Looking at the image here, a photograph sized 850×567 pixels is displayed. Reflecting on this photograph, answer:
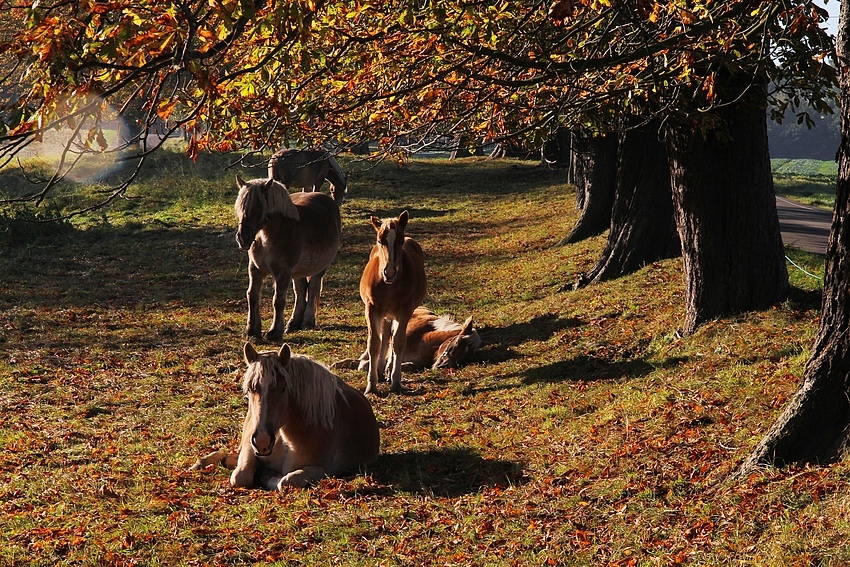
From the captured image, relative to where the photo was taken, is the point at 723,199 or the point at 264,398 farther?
the point at 723,199

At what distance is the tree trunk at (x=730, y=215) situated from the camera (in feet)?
35.4

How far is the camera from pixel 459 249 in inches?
941

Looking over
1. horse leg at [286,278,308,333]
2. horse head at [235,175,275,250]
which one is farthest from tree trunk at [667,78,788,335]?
horse leg at [286,278,308,333]

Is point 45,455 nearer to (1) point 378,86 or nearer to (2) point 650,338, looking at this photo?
(1) point 378,86

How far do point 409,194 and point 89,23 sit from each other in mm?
29416

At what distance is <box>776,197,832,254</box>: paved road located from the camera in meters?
18.7

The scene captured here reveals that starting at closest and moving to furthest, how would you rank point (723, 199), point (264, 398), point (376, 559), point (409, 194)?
point (376, 559)
point (264, 398)
point (723, 199)
point (409, 194)

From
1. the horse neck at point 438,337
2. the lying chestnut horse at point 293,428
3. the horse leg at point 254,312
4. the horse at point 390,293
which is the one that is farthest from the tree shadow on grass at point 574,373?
the horse leg at point 254,312

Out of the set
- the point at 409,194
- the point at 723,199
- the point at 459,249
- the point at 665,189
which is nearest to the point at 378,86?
the point at 723,199

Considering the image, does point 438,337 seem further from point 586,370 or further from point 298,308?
point 298,308

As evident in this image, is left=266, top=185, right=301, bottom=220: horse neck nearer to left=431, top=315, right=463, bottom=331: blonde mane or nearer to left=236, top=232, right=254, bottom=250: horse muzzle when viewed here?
left=236, top=232, right=254, bottom=250: horse muzzle

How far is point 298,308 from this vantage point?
16109 millimetres

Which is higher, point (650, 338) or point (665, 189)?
point (665, 189)

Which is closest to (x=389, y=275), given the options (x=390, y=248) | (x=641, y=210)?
(x=390, y=248)
